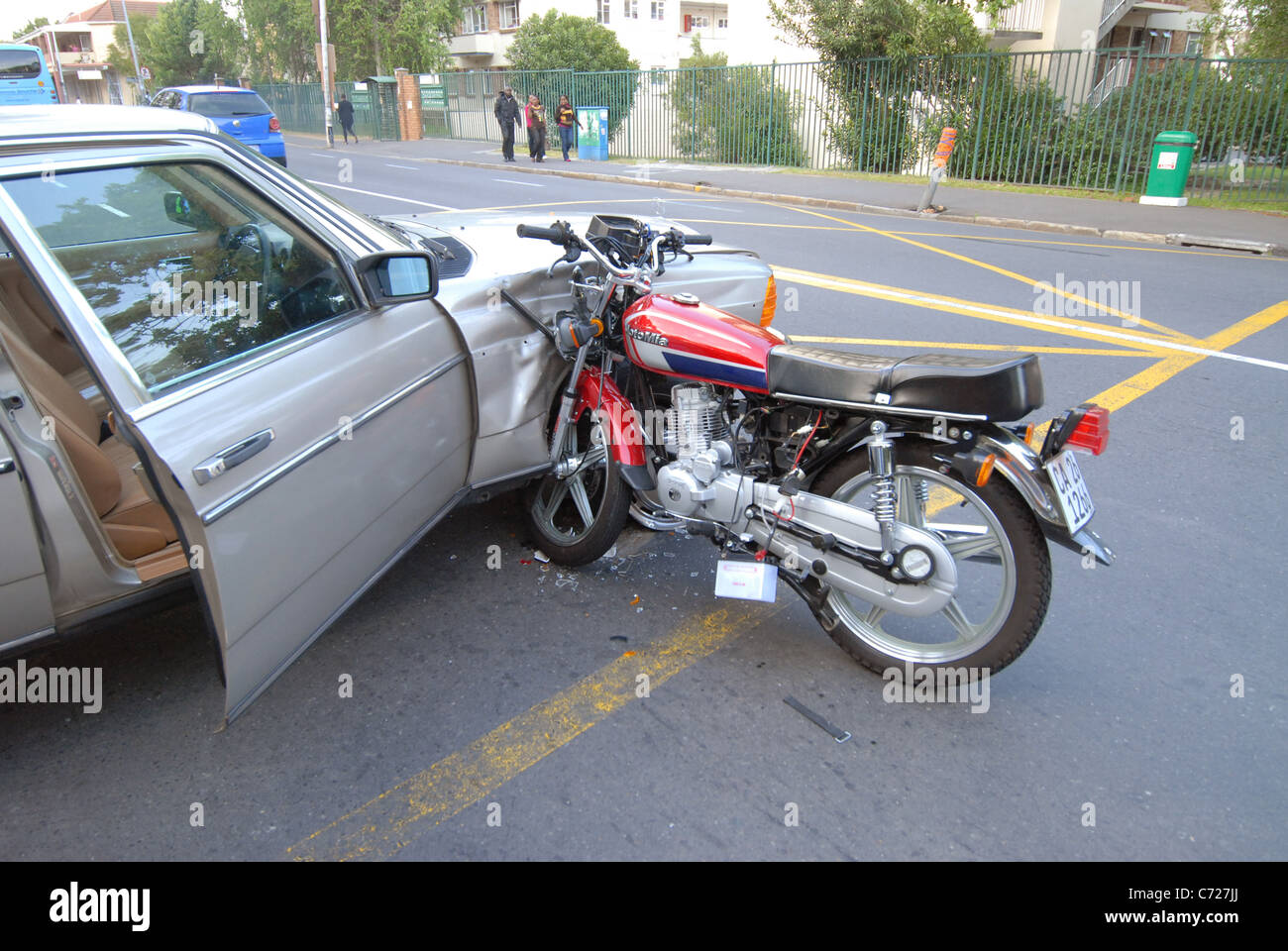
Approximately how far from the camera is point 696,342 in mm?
3223

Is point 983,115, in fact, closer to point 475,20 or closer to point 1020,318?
point 1020,318

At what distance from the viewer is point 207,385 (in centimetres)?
250

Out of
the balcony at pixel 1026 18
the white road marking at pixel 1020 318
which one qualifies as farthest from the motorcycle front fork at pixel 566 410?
the balcony at pixel 1026 18

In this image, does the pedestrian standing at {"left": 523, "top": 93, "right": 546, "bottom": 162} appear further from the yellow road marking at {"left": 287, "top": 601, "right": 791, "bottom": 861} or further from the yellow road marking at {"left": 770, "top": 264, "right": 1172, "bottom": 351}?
the yellow road marking at {"left": 287, "top": 601, "right": 791, "bottom": 861}

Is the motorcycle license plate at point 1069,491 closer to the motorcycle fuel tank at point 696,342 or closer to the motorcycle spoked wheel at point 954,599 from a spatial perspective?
the motorcycle spoked wheel at point 954,599

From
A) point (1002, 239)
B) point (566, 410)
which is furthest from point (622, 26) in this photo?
point (566, 410)

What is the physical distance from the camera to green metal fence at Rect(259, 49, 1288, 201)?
51.2 feet

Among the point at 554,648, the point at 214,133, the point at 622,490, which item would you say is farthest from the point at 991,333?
the point at 214,133

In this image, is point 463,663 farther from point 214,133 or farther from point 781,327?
point 781,327

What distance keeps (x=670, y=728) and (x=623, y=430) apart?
1162 mm

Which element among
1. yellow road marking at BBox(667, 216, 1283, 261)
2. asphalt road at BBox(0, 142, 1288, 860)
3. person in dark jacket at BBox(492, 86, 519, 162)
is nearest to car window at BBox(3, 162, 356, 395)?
asphalt road at BBox(0, 142, 1288, 860)

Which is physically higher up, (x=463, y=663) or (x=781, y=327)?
(x=781, y=327)
